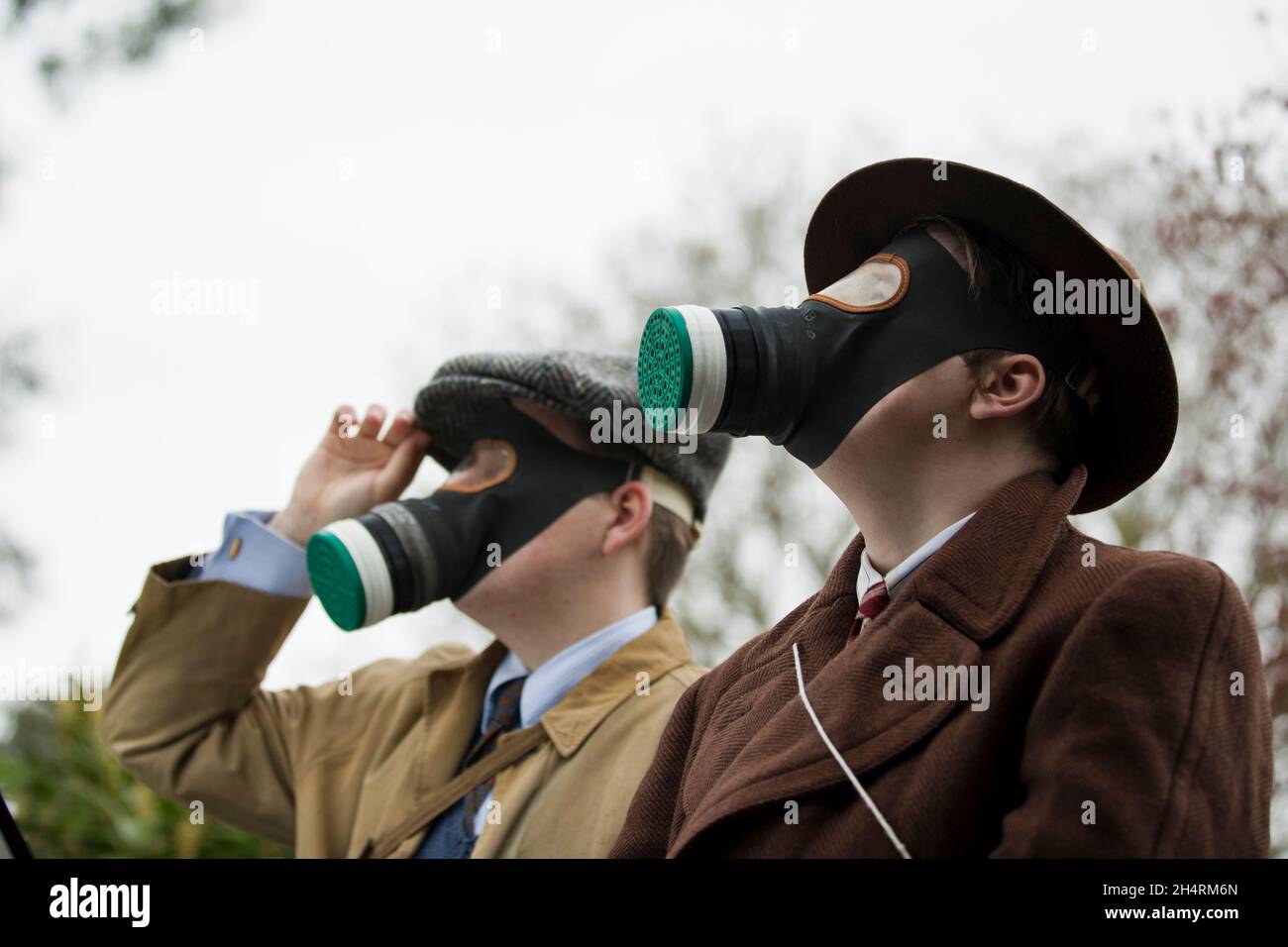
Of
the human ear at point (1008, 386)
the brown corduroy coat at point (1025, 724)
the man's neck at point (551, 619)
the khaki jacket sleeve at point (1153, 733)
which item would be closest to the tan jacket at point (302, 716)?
the man's neck at point (551, 619)

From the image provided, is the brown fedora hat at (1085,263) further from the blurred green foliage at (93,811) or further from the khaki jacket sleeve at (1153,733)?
the blurred green foliage at (93,811)

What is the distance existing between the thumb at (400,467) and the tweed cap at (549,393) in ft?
0.17

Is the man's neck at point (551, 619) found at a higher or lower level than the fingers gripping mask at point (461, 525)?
lower

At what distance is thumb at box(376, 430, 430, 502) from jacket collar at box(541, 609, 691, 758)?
82 centimetres

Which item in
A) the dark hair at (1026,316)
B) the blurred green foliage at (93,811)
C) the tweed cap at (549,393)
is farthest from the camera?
the blurred green foliage at (93,811)

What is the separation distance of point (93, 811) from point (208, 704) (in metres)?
2.67

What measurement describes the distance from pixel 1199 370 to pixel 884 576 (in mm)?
4996

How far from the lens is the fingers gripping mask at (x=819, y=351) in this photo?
226cm

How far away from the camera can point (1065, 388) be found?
7.82 ft

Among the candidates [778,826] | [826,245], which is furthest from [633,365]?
[778,826]

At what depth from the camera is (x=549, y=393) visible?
140 inches

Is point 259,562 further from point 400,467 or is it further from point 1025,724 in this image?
point 1025,724
